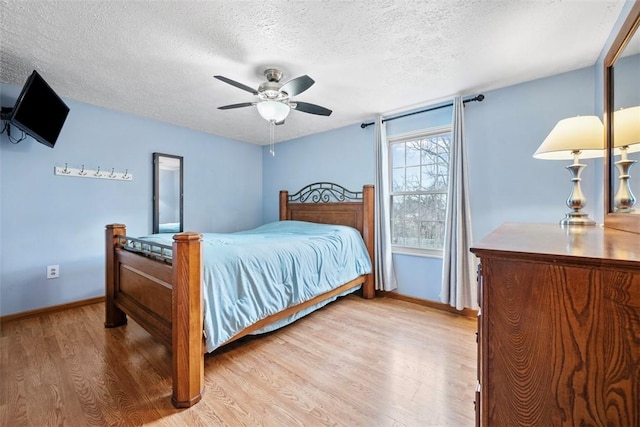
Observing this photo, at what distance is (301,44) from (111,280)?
102 inches

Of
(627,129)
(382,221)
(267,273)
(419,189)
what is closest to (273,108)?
(267,273)

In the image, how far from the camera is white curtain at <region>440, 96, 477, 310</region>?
2.69 meters

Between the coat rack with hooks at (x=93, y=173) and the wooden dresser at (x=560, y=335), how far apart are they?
3.82 metres

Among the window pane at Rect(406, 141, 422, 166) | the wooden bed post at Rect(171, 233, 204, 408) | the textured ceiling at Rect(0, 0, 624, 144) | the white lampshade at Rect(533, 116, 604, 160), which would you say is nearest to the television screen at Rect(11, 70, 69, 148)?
the textured ceiling at Rect(0, 0, 624, 144)

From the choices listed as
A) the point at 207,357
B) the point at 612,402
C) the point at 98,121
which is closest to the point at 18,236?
the point at 98,121

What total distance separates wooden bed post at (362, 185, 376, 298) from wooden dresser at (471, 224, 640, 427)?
2589 mm

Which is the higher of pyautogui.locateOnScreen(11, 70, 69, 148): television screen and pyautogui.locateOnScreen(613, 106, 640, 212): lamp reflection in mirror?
pyautogui.locateOnScreen(11, 70, 69, 148): television screen

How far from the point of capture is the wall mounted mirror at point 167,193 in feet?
11.5

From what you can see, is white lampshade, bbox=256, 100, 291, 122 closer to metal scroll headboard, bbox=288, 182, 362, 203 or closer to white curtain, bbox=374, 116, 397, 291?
white curtain, bbox=374, 116, 397, 291

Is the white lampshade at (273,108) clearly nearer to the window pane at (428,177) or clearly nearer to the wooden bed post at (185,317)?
the wooden bed post at (185,317)

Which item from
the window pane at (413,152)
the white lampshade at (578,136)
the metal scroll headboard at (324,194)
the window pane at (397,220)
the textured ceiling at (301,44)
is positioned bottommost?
the window pane at (397,220)

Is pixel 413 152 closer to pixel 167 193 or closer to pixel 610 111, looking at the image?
pixel 610 111

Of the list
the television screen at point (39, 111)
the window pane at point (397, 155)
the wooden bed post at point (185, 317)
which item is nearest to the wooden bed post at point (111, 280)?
the television screen at point (39, 111)

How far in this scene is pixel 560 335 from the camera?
0.67 meters
